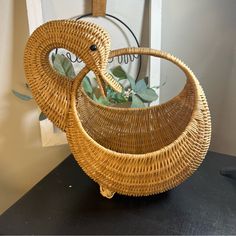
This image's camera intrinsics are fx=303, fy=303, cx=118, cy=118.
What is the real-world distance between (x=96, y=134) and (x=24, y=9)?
1.29 ft

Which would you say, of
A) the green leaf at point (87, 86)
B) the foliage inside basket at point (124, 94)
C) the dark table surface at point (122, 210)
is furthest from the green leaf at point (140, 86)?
the dark table surface at point (122, 210)

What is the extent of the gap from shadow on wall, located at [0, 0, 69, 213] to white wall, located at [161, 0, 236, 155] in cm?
45

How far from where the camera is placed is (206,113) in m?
0.66

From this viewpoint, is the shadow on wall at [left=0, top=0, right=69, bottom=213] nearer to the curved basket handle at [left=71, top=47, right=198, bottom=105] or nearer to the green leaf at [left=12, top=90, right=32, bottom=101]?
the green leaf at [left=12, top=90, right=32, bottom=101]

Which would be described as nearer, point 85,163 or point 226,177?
point 85,163

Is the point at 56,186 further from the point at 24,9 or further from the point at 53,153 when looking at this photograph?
the point at 24,9

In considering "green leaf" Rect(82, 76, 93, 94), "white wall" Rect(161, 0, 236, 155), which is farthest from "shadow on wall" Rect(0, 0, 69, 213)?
"white wall" Rect(161, 0, 236, 155)

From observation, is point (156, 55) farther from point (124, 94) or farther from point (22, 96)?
point (22, 96)

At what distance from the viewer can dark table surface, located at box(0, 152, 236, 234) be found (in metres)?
0.62

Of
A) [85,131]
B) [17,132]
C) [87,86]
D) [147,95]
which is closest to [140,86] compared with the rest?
[147,95]

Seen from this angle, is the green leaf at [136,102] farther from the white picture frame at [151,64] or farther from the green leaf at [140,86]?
the white picture frame at [151,64]

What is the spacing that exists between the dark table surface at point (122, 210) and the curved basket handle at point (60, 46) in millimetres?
181

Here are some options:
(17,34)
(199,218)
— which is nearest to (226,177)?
(199,218)

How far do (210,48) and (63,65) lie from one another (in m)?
0.48
